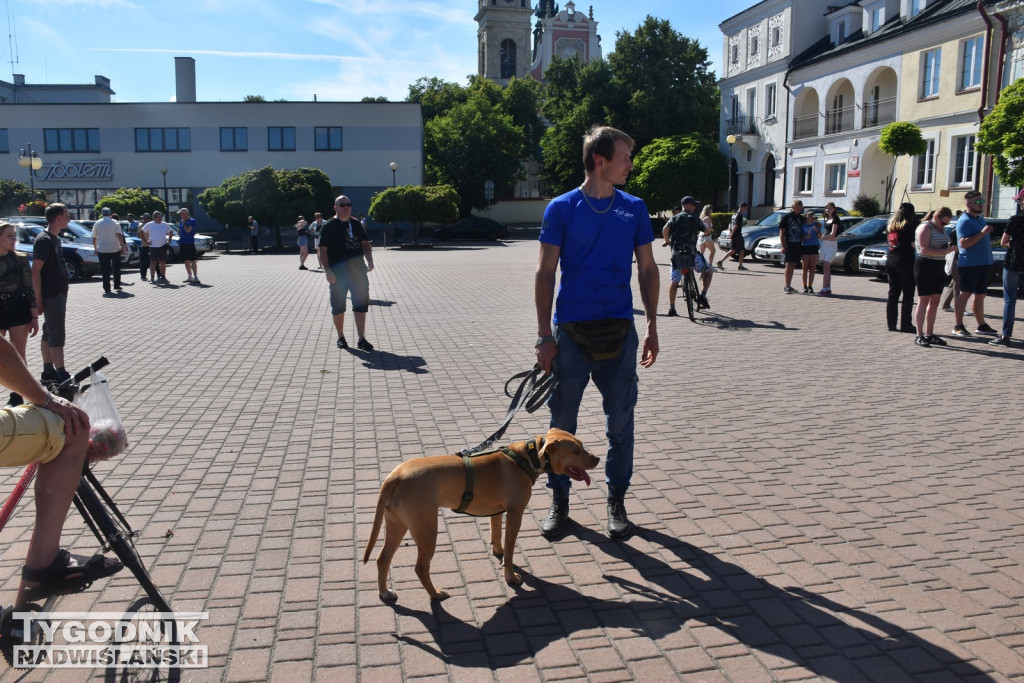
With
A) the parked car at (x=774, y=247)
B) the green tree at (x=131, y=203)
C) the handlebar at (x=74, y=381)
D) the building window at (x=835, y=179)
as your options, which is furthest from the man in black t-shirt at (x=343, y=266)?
the building window at (x=835, y=179)

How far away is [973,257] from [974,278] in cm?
32

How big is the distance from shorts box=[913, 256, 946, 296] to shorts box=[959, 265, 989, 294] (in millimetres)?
503

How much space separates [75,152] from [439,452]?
5540cm

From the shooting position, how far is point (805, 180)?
4247 centimetres

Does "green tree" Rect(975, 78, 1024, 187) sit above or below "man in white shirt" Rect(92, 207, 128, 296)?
above

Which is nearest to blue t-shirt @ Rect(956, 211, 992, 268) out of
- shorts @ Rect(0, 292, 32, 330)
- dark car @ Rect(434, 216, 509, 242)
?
shorts @ Rect(0, 292, 32, 330)

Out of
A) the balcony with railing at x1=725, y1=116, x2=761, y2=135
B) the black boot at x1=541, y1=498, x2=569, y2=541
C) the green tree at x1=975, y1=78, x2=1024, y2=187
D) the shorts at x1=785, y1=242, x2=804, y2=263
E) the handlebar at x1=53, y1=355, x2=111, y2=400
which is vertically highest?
the balcony with railing at x1=725, y1=116, x2=761, y2=135

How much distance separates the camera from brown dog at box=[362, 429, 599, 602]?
140 inches

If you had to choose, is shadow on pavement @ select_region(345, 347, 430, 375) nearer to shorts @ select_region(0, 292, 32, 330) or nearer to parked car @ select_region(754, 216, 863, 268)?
shorts @ select_region(0, 292, 32, 330)

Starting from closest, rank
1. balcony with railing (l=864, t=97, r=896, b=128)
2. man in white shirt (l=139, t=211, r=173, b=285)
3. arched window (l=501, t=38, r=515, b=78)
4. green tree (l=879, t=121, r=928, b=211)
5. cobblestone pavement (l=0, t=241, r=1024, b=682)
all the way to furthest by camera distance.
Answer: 1. cobblestone pavement (l=0, t=241, r=1024, b=682)
2. man in white shirt (l=139, t=211, r=173, b=285)
3. green tree (l=879, t=121, r=928, b=211)
4. balcony with railing (l=864, t=97, r=896, b=128)
5. arched window (l=501, t=38, r=515, b=78)

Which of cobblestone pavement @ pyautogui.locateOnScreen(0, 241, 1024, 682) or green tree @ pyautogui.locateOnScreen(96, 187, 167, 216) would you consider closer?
cobblestone pavement @ pyautogui.locateOnScreen(0, 241, 1024, 682)

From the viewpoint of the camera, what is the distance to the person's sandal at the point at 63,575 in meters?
3.22


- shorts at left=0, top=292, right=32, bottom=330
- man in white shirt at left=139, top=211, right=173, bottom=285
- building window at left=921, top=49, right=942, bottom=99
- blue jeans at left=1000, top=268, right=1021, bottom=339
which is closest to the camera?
shorts at left=0, top=292, right=32, bottom=330

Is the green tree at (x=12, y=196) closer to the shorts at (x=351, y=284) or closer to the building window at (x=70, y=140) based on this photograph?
the building window at (x=70, y=140)
